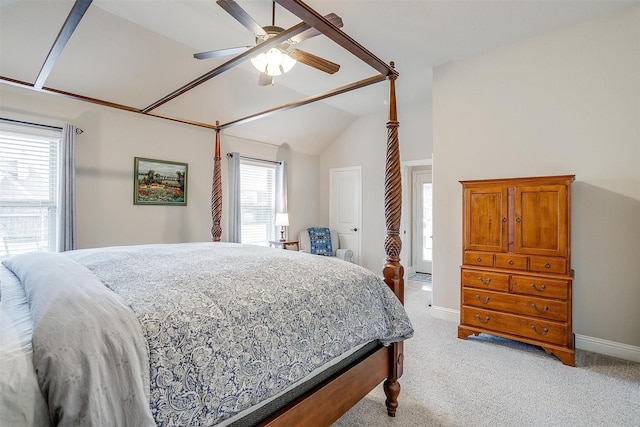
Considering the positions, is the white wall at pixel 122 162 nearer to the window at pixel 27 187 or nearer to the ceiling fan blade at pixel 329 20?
the window at pixel 27 187

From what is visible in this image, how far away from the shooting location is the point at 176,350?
96 centimetres

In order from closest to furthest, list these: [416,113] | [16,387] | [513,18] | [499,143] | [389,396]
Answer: [16,387] → [389,396] → [513,18] → [499,143] → [416,113]

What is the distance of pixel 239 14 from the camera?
6.44 feet

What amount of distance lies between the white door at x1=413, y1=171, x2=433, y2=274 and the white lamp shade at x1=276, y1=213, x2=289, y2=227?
9.50 feet

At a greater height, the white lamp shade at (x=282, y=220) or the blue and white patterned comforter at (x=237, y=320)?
the white lamp shade at (x=282, y=220)

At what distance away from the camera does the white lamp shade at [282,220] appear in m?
5.46

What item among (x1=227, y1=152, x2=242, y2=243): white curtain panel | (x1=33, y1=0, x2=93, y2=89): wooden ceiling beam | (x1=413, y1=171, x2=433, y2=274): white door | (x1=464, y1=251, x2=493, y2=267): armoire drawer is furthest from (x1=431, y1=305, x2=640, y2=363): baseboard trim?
(x1=33, y1=0, x2=93, y2=89): wooden ceiling beam

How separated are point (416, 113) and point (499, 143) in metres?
2.01

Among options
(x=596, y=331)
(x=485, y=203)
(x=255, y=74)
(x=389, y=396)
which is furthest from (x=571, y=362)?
(x=255, y=74)

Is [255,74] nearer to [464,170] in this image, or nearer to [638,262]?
[464,170]

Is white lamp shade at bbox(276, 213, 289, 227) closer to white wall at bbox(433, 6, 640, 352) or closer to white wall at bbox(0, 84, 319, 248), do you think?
white wall at bbox(0, 84, 319, 248)

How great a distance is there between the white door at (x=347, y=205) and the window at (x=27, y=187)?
436cm

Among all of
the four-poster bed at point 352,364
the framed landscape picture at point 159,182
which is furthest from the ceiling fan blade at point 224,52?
the framed landscape picture at point 159,182

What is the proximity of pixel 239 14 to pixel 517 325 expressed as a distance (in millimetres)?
3449
